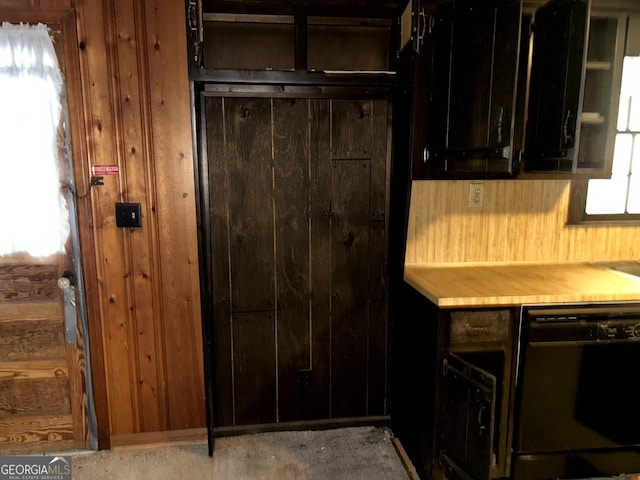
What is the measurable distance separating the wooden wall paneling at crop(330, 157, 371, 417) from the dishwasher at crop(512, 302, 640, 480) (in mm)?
833

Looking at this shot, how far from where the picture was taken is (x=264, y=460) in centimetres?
222

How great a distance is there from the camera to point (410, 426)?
2182mm

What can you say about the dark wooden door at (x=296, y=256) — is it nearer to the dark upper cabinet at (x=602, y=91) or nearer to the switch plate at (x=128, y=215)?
the switch plate at (x=128, y=215)

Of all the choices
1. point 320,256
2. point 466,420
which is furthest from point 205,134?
point 466,420

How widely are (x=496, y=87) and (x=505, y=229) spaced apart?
2.95ft

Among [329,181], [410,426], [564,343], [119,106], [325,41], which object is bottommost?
[410,426]

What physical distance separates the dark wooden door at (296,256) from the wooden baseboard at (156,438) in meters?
0.15

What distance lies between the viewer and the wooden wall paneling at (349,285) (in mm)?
2305

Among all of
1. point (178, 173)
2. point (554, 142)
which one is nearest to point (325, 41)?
point (178, 173)

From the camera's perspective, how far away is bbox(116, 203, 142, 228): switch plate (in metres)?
2.13

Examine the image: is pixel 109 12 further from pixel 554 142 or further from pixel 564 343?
pixel 564 343

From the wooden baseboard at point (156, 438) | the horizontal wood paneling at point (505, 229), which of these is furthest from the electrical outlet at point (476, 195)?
the wooden baseboard at point (156, 438)

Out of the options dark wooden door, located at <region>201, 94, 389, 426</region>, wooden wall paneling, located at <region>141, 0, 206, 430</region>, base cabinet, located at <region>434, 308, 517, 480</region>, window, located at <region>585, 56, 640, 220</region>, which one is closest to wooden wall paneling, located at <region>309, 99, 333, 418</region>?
dark wooden door, located at <region>201, 94, 389, 426</region>

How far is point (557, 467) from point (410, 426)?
0.65 meters
